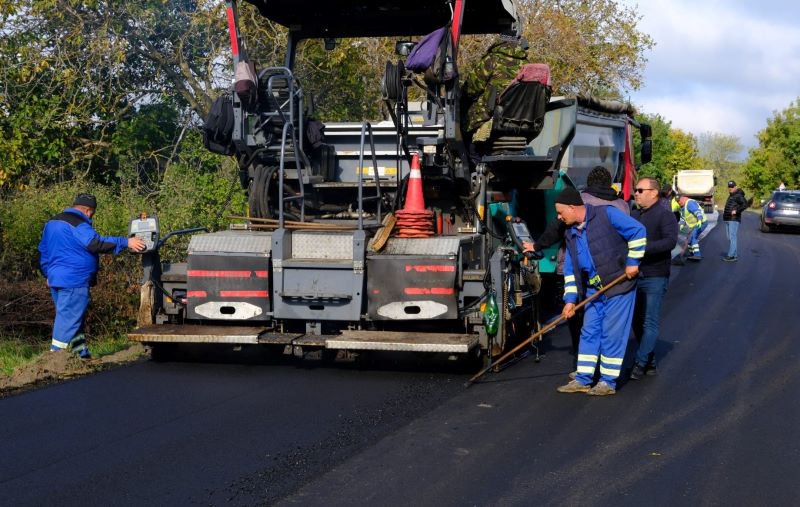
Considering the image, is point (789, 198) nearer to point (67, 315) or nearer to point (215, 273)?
point (215, 273)

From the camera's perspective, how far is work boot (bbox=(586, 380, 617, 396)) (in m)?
7.32

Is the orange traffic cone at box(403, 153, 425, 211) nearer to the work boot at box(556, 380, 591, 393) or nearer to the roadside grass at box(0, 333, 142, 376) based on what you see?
the work boot at box(556, 380, 591, 393)

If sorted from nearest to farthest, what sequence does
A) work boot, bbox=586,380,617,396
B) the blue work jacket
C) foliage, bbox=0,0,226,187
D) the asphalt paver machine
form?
work boot, bbox=586,380,617,396 < the asphalt paver machine < the blue work jacket < foliage, bbox=0,0,226,187

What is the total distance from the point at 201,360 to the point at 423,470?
12.2 feet

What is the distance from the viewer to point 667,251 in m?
7.99

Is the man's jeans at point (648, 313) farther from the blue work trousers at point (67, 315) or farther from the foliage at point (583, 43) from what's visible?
the foliage at point (583, 43)

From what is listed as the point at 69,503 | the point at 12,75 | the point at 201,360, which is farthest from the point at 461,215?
the point at 12,75

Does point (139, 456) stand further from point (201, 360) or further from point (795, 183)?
point (795, 183)

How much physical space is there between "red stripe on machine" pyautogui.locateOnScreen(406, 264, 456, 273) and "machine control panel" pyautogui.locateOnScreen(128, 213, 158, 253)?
223 centimetres

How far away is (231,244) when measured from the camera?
807cm

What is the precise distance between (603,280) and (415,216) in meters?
1.67

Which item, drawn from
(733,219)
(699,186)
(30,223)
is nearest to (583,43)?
(733,219)

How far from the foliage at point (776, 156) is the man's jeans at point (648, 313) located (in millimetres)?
51567

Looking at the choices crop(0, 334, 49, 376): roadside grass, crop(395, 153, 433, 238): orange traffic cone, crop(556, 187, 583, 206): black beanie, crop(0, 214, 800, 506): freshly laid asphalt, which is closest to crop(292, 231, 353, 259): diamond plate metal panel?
crop(395, 153, 433, 238): orange traffic cone
